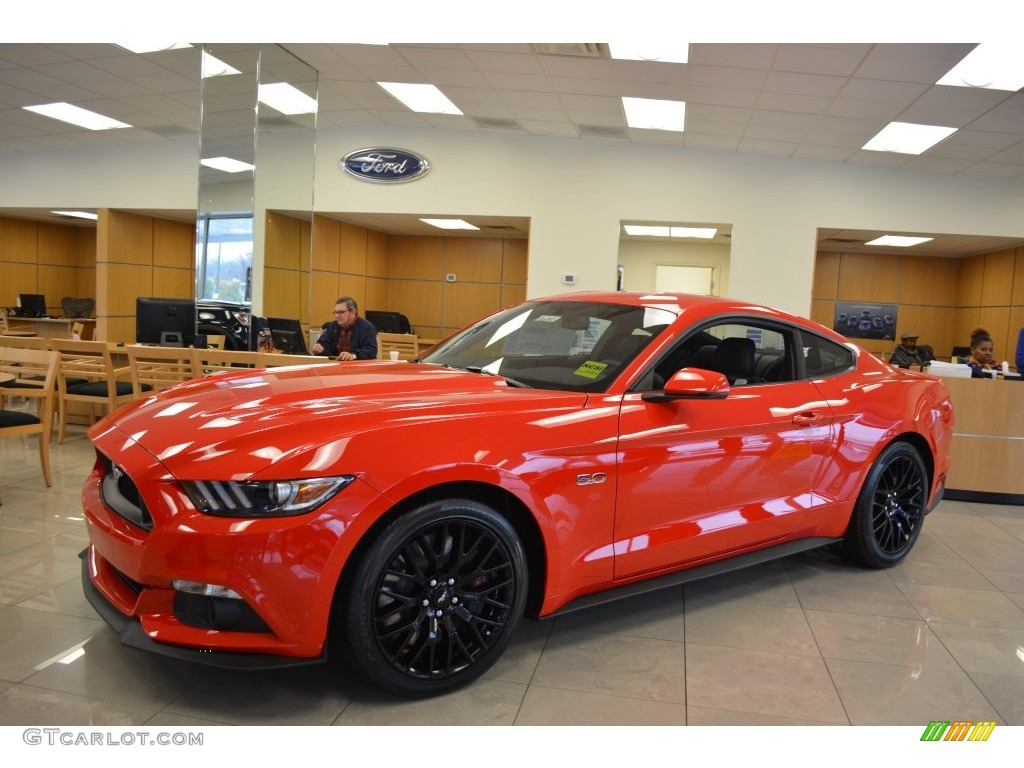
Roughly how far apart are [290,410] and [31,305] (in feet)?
45.1

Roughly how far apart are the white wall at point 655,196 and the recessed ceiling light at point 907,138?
55cm

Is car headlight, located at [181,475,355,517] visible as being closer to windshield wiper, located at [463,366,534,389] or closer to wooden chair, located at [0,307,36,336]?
windshield wiper, located at [463,366,534,389]

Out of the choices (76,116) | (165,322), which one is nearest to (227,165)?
(165,322)

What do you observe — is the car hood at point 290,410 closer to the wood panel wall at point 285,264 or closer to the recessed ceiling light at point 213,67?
the recessed ceiling light at point 213,67

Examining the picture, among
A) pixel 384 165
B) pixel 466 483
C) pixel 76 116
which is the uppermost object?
pixel 76 116

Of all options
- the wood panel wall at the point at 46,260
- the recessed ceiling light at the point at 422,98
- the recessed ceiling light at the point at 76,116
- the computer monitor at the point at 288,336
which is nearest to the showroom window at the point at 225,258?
the computer monitor at the point at 288,336

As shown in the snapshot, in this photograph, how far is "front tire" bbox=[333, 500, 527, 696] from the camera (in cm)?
183

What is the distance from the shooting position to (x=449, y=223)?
11.1m

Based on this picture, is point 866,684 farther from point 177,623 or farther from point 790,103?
point 790,103

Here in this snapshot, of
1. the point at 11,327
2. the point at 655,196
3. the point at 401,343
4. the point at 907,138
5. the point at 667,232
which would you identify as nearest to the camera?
the point at 907,138

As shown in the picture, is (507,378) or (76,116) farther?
(76,116)

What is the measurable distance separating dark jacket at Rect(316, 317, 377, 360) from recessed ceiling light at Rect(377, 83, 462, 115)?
115 inches

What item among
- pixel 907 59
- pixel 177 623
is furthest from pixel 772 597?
pixel 907 59

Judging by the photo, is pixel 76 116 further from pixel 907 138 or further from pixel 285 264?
pixel 907 138
